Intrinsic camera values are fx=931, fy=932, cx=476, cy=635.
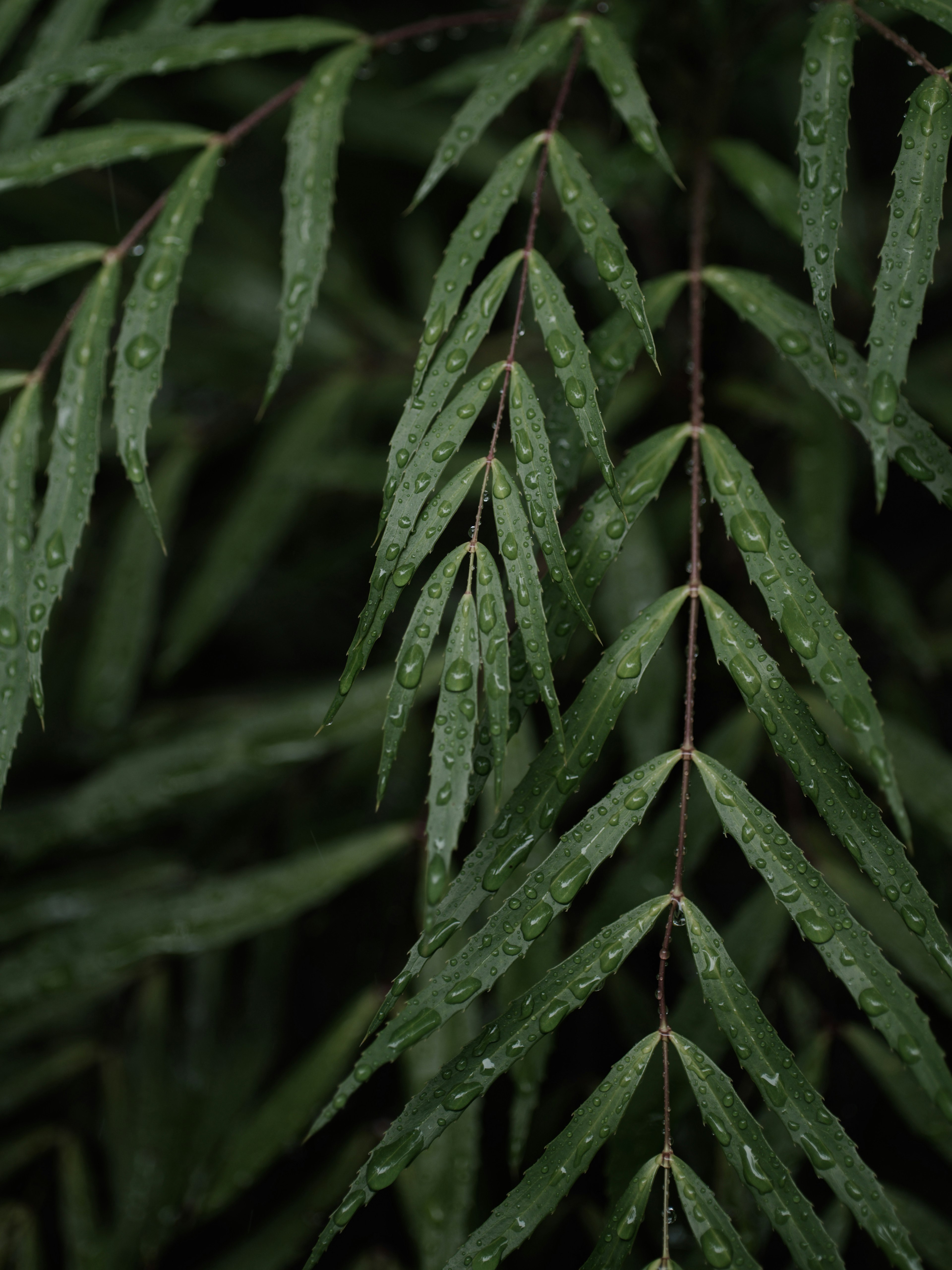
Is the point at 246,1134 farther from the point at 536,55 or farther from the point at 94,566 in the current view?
the point at 536,55

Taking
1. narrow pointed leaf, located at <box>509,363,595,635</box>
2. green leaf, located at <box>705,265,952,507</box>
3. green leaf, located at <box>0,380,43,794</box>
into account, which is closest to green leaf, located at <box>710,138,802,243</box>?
green leaf, located at <box>705,265,952,507</box>

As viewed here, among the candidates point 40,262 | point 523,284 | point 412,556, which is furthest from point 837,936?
point 40,262

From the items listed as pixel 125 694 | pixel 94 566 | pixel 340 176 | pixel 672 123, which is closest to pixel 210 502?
pixel 94 566

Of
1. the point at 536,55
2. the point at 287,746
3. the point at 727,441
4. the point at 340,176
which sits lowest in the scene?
the point at 287,746

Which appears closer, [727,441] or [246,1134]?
[727,441]

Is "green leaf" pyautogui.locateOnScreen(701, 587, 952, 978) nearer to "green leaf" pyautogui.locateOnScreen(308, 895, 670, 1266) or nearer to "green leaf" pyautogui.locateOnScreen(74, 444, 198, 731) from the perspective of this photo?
"green leaf" pyautogui.locateOnScreen(308, 895, 670, 1266)
